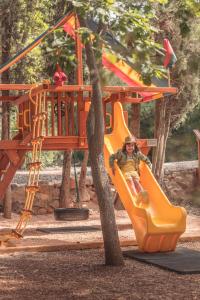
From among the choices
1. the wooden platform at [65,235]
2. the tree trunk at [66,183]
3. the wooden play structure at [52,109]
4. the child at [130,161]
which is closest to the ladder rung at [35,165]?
the wooden play structure at [52,109]

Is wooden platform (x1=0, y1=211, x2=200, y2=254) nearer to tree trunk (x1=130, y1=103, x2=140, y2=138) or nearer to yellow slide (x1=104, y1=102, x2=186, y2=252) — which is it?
yellow slide (x1=104, y1=102, x2=186, y2=252)

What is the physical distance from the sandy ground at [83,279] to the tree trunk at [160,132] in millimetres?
8130

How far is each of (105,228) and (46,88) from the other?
150 inches

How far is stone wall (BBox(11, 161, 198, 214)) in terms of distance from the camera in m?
17.8

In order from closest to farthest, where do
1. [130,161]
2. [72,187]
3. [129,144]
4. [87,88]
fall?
[87,88]
[130,161]
[129,144]
[72,187]

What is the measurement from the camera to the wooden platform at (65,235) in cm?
1104

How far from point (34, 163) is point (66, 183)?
21.5ft

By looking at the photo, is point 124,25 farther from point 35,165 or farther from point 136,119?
point 136,119

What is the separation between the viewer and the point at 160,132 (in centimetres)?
1900

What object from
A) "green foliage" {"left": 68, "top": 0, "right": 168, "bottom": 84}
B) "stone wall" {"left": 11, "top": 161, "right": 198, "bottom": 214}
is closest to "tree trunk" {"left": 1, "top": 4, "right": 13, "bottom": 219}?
"stone wall" {"left": 11, "top": 161, "right": 198, "bottom": 214}

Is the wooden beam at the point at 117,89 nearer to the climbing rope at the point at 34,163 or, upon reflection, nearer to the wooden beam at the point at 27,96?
the wooden beam at the point at 27,96

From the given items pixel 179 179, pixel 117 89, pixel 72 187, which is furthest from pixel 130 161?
pixel 179 179

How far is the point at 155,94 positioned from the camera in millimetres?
14227

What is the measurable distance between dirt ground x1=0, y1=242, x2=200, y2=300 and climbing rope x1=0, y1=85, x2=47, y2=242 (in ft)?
2.37
